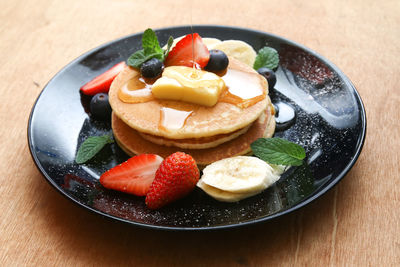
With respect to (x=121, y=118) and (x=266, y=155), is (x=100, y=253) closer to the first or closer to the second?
(x=121, y=118)

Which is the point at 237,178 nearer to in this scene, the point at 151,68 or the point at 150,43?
the point at 151,68

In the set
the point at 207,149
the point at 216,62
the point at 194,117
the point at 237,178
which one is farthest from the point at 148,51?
the point at 237,178

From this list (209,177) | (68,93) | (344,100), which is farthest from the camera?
(68,93)

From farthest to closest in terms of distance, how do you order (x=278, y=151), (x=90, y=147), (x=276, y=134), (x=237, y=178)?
(x=276, y=134)
(x=90, y=147)
(x=278, y=151)
(x=237, y=178)

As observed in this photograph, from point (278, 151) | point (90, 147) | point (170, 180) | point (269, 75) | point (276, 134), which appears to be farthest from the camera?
point (269, 75)

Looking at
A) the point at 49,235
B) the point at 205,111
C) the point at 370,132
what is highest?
the point at 205,111

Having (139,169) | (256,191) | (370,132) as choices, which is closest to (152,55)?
(139,169)
